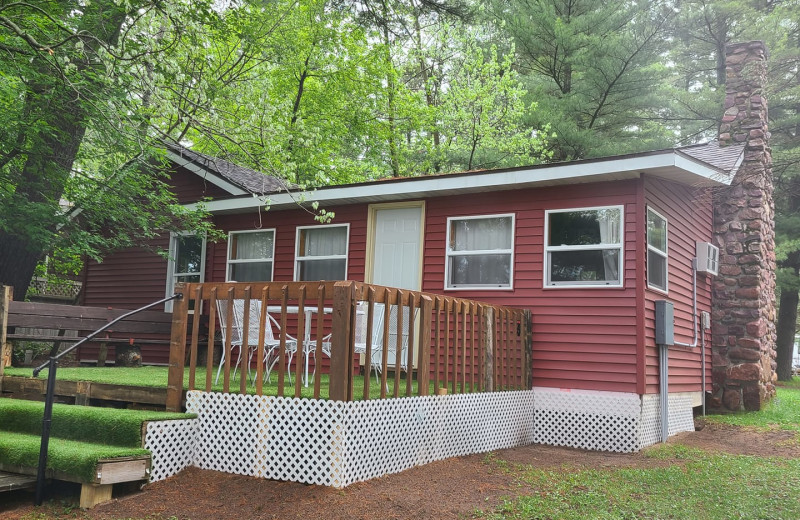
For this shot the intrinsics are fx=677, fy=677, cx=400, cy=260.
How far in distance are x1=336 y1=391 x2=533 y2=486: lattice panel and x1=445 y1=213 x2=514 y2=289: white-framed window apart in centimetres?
161

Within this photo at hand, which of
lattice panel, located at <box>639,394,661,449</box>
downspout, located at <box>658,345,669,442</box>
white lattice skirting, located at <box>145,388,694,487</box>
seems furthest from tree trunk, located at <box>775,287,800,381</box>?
white lattice skirting, located at <box>145,388,694,487</box>

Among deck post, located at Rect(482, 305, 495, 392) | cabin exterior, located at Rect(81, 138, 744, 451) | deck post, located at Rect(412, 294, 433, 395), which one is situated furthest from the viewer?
cabin exterior, located at Rect(81, 138, 744, 451)

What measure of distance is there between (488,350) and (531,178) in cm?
224

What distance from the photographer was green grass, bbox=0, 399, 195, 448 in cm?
532

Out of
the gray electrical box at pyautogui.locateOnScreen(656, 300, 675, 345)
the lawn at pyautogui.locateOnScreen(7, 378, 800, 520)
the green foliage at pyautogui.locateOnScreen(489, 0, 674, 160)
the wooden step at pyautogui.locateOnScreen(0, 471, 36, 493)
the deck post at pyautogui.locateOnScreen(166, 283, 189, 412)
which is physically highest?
the green foliage at pyautogui.locateOnScreen(489, 0, 674, 160)

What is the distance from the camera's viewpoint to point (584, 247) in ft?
26.8

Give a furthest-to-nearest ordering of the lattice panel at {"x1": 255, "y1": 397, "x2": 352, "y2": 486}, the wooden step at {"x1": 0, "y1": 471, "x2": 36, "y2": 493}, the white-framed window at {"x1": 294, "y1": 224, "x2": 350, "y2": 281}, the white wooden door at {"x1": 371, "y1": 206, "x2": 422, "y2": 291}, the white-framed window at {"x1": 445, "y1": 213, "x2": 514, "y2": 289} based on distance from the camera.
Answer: the white-framed window at {"x1": 294, "y1": 224, "x2": 350, "y2": 281} → the white wooden door at {"x1": 371, "y1": 206, "x2": 422, "y2": 291} → the white-framed window at {"x1": 445, "y1": 213, "x2": 514, "y2": 289} → the lattice panel at {"x1": 255, "y1": 397, "x2": 352, "y2": 486} → the wooden step at {"x1": 0, "y1": 471, "x2": 36, "y2": 493}

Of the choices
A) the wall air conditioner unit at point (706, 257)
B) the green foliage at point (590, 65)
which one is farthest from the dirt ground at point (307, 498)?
the green foliage at point (590, 65)

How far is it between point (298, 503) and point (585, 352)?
440 centimetres

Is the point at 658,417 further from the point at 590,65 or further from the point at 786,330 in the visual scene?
the point at 786,330

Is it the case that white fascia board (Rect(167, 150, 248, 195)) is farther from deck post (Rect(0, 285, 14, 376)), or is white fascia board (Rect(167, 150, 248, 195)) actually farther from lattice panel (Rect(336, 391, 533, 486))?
lattice panel (Rect(336, 391, 533, 486))

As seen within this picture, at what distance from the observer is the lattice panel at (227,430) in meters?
5.50

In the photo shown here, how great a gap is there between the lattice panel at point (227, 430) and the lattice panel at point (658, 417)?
14.7 ft

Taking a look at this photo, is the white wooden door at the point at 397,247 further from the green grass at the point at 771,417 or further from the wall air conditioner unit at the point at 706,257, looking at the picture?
the green grass at the point at 771,417
